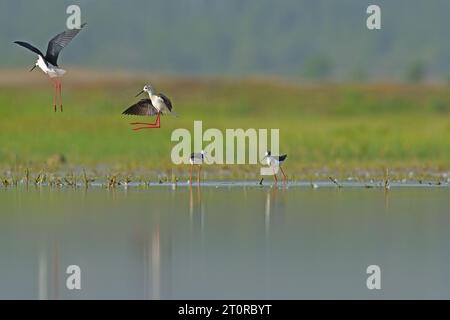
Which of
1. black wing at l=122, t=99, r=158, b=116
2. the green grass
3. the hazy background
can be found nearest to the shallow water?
black wing at l=122, t=99, r=158, b=116

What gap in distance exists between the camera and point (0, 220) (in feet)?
39.8

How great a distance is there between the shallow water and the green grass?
387 centimetres

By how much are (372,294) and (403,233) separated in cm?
284

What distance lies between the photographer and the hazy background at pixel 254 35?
84125 mm

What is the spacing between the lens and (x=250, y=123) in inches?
1192

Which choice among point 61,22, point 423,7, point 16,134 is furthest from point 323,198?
point 423,7

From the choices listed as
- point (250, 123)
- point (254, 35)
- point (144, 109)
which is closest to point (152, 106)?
point (144, 109)

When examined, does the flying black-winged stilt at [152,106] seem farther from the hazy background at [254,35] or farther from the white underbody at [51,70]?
the hazy background at [254,35]

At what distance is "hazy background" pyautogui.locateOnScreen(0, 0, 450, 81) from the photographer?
84.1 meters

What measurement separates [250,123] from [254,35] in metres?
72.8

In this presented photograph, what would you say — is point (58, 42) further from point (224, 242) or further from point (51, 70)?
point (224, 242)

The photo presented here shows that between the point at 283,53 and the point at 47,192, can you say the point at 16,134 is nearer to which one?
the point at 47,192
